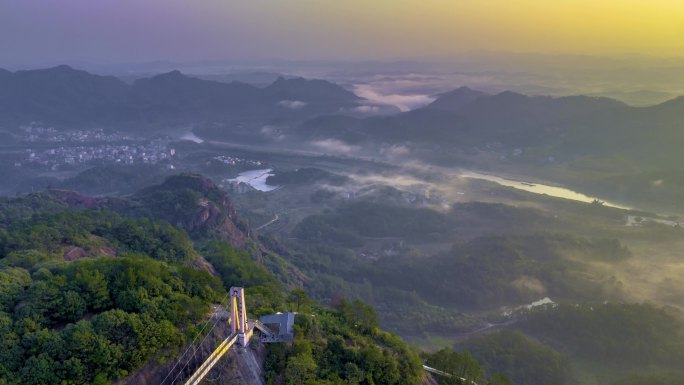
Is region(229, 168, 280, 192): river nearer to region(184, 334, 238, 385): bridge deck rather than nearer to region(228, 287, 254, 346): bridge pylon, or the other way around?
region(228, 287, 254, 346): bridge pylon

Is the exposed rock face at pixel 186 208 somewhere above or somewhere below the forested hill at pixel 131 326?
below

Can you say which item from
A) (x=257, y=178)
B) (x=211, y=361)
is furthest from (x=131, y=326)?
(x=257, y=178)

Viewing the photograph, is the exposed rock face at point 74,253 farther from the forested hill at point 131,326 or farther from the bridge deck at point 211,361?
the bridge deck at point 211,361

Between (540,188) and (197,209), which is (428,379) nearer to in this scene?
(197,209)

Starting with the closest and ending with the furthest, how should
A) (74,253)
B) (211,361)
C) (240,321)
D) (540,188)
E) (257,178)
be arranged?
(211,361)
(240,321)
(74,253)
(540,188)
(257,178)

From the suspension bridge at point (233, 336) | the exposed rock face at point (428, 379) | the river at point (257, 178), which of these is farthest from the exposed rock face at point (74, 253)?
the river at point (257, 178)

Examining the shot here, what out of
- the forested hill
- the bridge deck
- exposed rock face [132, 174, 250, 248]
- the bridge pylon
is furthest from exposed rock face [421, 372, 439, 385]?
exposed rock face [132, 174, 250, 248]

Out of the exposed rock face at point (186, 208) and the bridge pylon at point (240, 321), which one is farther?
the exposed rock face at point (186, 208)
